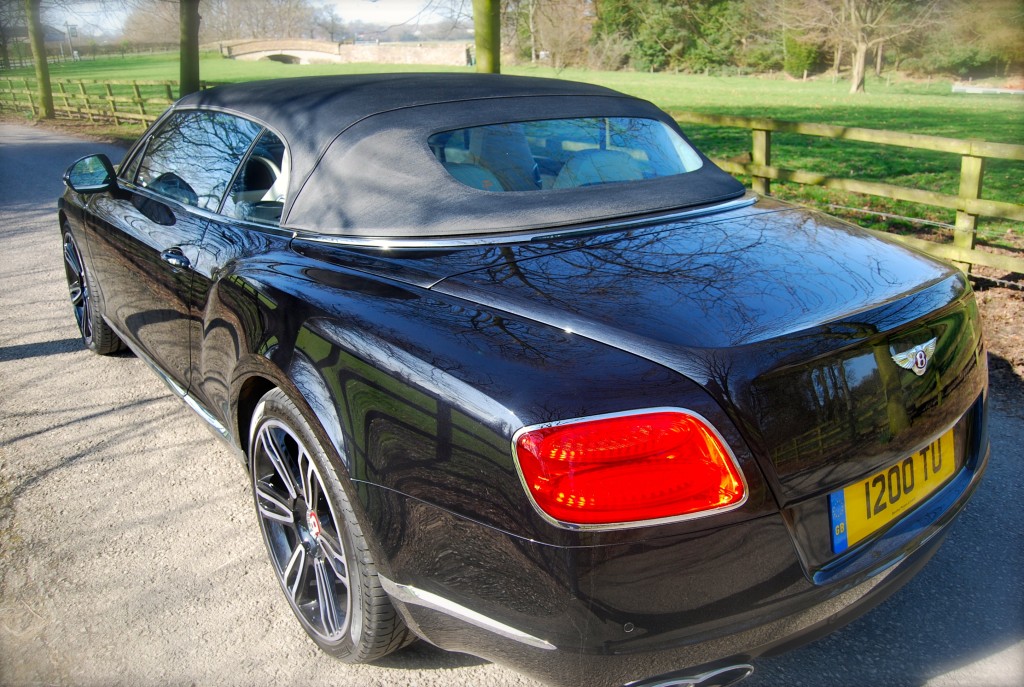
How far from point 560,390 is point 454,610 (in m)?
0.58

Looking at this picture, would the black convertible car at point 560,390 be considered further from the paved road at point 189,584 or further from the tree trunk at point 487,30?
the tree trunk at point 487,30

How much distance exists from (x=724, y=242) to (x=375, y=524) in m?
1.21

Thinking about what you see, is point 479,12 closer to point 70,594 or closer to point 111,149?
point 70,594

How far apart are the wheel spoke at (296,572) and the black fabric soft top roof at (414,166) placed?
38.7 inches

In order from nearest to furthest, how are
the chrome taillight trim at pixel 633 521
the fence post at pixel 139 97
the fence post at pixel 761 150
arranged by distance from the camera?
the chrome taillight trim at pixel 633 521 < the fence post at pixel 761 150 < the fence post at pixel 139 97

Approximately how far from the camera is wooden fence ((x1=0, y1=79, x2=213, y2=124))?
828 inches

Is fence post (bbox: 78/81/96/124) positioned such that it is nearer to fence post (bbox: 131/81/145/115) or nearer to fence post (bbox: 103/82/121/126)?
fence post (bbox: 103/82/121/126)

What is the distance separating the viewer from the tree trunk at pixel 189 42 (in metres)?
15.1

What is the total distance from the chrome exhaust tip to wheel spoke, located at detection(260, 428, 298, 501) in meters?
1.22

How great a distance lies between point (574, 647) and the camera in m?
1.67

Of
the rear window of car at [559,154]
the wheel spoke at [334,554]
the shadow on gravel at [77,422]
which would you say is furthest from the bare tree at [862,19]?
the wheel spoke at [334,554]

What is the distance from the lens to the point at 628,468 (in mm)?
1643

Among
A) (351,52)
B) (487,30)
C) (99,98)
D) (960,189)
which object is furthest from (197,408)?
(351,52)

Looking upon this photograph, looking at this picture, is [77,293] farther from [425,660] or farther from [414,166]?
[425,660]
